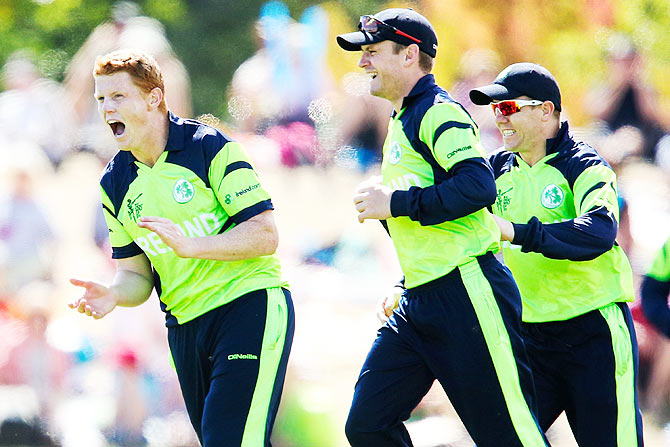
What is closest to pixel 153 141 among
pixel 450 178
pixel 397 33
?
pixel 397 33

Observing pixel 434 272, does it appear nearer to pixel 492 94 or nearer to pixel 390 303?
pixel 390 303

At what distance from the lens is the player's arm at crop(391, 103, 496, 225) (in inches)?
→ 142

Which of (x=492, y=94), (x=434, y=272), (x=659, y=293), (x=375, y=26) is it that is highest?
(x=375, y=26)

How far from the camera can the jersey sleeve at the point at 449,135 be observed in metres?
3.66

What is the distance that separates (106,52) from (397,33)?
125 inches

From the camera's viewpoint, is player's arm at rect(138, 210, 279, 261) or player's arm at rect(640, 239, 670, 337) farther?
player's arm at rect(640, 239, 670, 337)

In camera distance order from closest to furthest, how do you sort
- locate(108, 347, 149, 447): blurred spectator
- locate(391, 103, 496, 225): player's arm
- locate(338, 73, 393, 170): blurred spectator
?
locate(391, 103, 496, 225): player's arm, locate(338, 73, 393, 170): blurred spectator, locate(108, 347, 149, 447): blurred spectator

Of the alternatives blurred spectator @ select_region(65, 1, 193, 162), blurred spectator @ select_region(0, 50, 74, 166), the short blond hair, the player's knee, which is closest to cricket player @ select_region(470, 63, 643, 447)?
the player's knee

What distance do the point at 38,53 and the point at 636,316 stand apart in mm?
4237

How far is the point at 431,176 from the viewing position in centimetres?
378

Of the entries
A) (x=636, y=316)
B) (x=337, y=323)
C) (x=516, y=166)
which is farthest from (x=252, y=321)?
(x=636, y=316)

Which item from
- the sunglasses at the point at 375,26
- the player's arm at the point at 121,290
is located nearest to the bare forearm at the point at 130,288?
the player's arm at the point at 121,290

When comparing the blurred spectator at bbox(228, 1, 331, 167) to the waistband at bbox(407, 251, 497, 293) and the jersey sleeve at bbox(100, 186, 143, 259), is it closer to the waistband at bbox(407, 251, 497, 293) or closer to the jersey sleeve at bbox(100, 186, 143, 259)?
the jersey sleeve at bbox(100, 186, 143, 259)

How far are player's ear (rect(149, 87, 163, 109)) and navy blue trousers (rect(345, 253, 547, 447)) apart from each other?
124 centimetres
